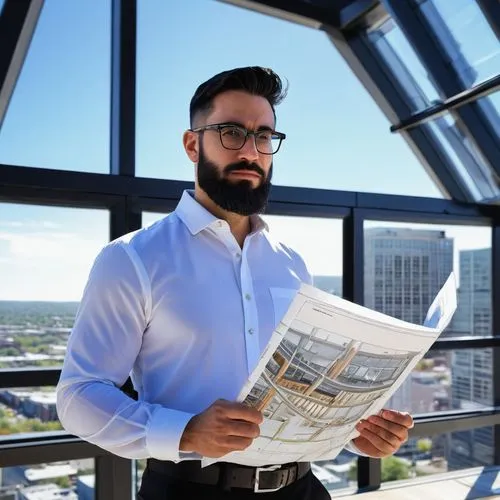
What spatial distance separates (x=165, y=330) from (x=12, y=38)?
1823mm

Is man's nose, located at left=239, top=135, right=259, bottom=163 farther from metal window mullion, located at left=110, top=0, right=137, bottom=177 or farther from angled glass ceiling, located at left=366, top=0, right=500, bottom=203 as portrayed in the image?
angled glass ceiling, located at left=366, top=0, right=500, bottom=203

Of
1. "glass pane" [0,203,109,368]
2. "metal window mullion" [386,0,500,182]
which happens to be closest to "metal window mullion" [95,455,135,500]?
"glass pane" [0,203,109,368]

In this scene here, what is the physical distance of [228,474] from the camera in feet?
3.31

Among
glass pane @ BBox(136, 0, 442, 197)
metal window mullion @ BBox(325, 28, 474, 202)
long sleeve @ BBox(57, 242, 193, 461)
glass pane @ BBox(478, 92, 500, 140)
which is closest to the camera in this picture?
long sleeve @ BBox(57, 242, 193, 461)

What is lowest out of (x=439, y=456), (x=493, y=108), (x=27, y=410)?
(x=439, y=456)

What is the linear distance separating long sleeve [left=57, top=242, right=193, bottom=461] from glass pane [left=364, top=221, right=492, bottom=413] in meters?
2.43

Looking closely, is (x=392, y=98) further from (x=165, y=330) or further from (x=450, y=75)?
(x=165, y=330)

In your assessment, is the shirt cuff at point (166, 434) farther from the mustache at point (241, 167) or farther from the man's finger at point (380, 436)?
the mustache at point (241, 167)

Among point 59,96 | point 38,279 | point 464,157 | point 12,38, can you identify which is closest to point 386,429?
point 38,279

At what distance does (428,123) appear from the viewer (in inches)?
134

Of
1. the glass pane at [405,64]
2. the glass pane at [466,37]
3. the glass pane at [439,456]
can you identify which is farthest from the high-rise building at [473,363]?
the glass pane at [466,37]

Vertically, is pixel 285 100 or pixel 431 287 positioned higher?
pixel 285 100

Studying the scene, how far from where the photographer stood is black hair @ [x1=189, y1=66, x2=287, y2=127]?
3.77 feet

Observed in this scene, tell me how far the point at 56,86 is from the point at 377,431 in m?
1.99
